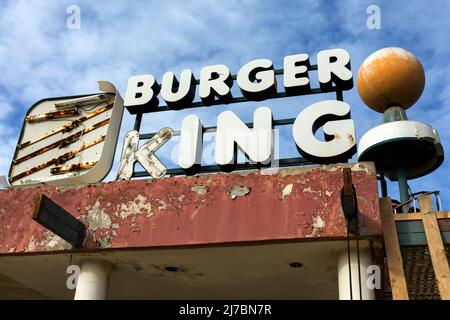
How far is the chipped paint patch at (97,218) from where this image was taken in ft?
26.4

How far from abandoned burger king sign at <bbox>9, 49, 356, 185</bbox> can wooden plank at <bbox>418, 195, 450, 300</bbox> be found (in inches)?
72.6

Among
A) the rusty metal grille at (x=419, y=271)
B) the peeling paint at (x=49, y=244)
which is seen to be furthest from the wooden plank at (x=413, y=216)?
the peeling paint at (x=49, y=244)

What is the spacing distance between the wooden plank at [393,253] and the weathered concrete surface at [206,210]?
1.20 feet

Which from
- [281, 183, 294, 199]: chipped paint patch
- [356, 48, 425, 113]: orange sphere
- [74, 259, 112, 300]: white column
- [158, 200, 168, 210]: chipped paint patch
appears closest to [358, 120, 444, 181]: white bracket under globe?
[356, 48, 425, 113]: orange sphere

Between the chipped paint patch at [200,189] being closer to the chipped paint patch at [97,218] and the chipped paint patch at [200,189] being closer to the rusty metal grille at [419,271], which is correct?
the chipped paint patch at [97,218]

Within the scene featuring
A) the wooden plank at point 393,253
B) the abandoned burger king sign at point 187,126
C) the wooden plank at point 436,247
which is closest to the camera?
the wooden plank at point 436,247

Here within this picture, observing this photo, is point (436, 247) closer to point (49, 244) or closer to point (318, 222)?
point (318, 222)

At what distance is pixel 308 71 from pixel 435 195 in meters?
4.61

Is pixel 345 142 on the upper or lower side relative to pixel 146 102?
lower

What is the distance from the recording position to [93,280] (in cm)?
818

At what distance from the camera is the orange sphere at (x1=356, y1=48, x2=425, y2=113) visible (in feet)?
36.1

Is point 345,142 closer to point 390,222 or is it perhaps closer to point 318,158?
point 318,158
